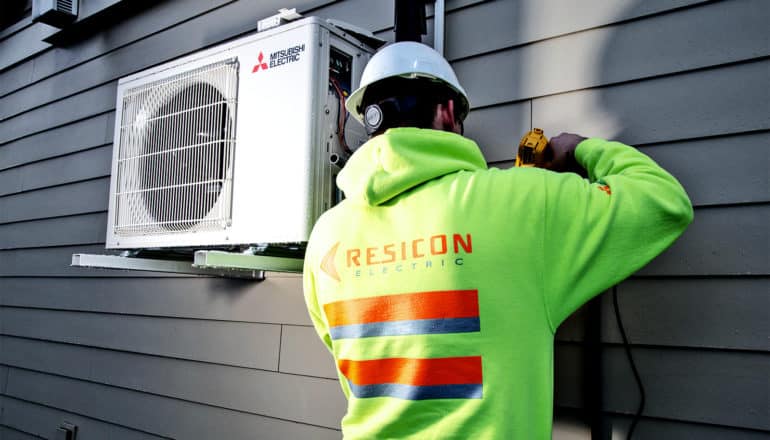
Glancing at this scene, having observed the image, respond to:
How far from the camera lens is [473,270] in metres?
1.11

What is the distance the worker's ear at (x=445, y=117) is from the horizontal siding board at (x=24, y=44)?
3.38m

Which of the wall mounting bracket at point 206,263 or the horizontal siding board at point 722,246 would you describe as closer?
the horizontal siding board at point 722,246

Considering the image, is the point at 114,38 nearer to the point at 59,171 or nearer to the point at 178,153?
the point at 59,171

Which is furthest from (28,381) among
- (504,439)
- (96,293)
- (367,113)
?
(504,439)

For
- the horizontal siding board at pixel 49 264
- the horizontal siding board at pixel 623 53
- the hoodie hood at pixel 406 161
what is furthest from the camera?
the horizontal siding board at pixel 49 264

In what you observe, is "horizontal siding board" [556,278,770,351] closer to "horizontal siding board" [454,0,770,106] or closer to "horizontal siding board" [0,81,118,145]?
"horizontal siding board" [454,0,770,106]

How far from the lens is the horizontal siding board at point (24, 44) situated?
12.6 feet

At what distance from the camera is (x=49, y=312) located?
3.56 metres

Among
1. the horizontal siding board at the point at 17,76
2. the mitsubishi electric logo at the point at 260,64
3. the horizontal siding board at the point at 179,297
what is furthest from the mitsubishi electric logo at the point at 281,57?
the horizontal siding board at the point at 17,76

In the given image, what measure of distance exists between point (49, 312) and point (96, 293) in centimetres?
58

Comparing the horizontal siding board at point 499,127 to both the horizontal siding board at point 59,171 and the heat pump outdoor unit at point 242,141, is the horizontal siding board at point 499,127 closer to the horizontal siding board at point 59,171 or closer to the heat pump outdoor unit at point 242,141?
the heat pump outdoor unit at point 242,141

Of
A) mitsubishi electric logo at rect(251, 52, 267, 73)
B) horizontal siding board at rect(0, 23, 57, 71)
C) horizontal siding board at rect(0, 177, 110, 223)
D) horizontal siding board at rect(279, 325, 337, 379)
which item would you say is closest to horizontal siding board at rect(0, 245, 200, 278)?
horizontal siding board at rect(0, 177, 110, 223)

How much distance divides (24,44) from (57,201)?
1.32 m

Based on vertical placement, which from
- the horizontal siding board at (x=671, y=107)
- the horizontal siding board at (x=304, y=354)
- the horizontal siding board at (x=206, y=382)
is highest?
the horizontal siding board at (x=671, y=107)
